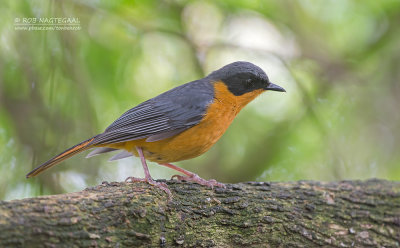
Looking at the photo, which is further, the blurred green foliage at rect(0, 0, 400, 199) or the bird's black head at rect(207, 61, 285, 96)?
the blurred green foliage at rect(0, 0, 400, 199)

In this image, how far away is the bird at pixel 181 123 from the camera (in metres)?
4.69

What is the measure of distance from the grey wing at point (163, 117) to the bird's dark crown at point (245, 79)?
11.0 inches

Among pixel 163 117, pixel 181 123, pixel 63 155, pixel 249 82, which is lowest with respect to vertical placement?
pixel 63 155

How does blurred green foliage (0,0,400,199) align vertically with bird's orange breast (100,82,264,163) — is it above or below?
above

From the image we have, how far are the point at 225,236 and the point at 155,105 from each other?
1.92 m

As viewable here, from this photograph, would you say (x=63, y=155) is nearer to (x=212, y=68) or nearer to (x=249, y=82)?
(x=249, y=82)

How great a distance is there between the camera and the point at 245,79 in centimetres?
537

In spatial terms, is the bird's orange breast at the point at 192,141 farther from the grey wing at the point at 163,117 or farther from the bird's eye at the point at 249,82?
the bird's eye at the point at 249,82

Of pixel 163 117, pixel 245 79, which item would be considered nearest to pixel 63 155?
pixel 163 117

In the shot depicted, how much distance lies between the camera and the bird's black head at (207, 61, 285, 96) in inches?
210

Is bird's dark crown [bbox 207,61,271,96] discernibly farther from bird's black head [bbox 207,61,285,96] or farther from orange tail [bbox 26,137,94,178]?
orange tail [bbox 26,137,94,178]

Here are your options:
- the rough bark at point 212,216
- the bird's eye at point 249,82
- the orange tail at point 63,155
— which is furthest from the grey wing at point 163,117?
the rough bark at point 212,216

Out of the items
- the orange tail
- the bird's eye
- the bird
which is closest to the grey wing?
the bird

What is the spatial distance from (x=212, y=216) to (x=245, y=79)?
2.08 meters
